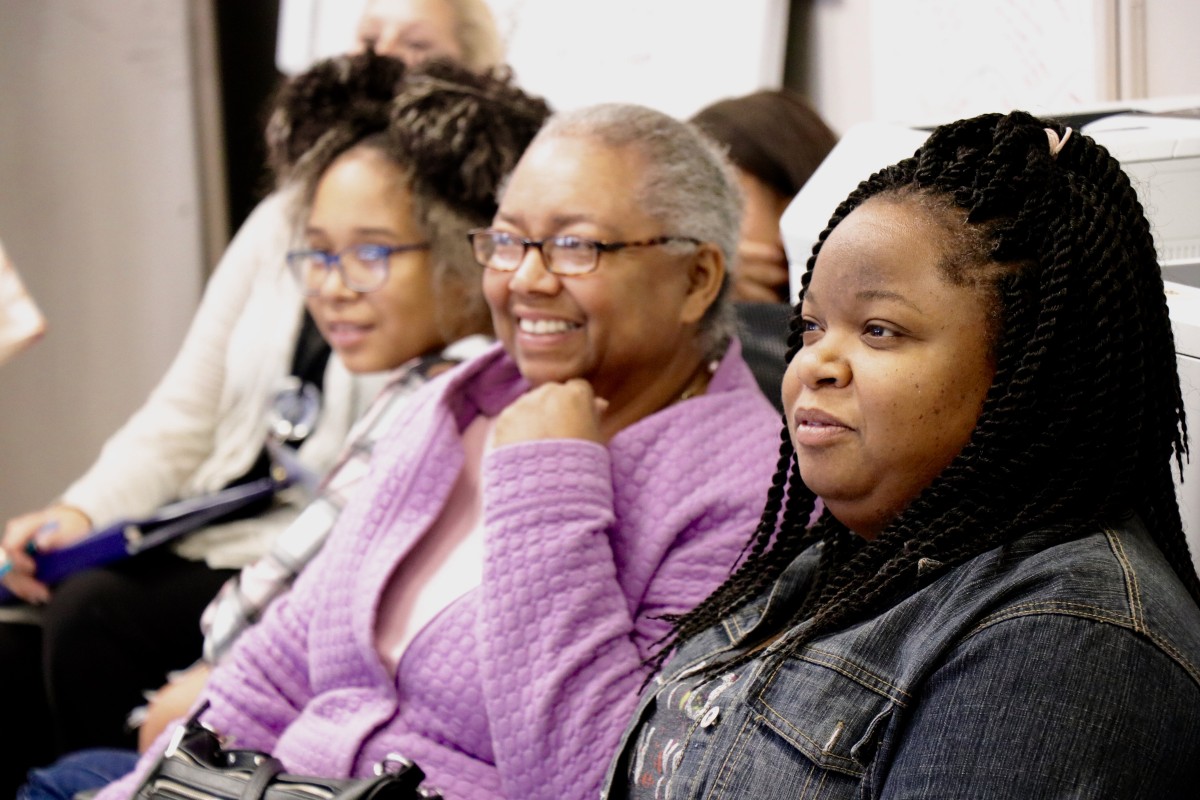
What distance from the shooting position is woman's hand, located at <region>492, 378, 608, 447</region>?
1376mm

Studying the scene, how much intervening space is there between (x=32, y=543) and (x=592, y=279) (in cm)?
121

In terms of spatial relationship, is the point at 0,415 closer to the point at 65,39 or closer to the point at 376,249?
the point at 65,39

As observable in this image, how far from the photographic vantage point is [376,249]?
1.95 metres

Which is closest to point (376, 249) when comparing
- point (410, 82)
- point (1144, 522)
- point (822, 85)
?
point (410, 82)

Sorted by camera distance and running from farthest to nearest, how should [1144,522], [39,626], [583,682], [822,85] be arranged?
1. [822,85]
2. [39,626]
3. [583,682]
4. [1144,522]

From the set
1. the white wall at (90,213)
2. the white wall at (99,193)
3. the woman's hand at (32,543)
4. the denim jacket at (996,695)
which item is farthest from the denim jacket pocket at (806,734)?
the white wall at (90,213)

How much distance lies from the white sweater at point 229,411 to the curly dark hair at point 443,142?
0.57 ft

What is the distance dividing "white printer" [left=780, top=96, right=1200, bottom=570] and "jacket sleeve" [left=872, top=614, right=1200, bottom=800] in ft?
1.10

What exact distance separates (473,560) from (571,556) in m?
0.20

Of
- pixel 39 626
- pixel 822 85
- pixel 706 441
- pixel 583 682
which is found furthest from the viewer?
pixel 822 85

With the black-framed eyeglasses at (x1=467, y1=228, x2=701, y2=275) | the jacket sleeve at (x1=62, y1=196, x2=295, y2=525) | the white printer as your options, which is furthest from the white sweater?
the white printer

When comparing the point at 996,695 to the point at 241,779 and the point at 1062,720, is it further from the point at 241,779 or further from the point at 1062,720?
the point at 241,779

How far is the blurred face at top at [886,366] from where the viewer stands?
0.91m

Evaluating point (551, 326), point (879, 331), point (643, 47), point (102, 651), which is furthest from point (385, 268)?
point (879, 331)
